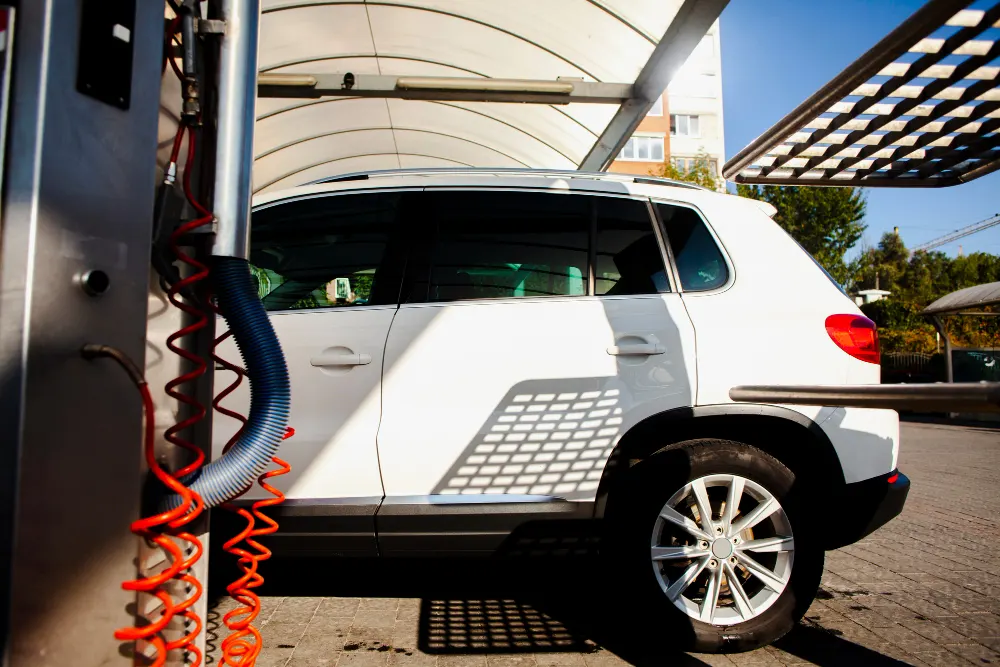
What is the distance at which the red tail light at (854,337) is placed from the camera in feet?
9.52

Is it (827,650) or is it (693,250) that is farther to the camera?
(693,250)

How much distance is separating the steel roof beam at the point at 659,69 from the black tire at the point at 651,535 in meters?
3.54

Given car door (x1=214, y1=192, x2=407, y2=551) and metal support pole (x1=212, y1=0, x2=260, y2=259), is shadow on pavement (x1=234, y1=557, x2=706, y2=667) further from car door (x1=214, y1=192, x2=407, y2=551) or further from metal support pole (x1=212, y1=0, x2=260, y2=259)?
metal support pole (x1=212, y1=0, x2=260, y2=259)

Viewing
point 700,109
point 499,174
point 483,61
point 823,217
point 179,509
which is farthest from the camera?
point 700,109

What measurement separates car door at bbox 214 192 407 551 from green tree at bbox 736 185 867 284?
32.5m

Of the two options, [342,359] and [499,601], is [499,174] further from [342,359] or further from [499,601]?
[499,601]

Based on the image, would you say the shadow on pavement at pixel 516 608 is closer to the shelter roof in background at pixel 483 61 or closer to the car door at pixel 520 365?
the car door at pixel 520 365

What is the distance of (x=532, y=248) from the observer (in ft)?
10.2

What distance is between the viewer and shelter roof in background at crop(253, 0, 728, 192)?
575cm

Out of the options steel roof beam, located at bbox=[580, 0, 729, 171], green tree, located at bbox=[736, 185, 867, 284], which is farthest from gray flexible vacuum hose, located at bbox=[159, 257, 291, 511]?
green tree, located at bbox=[736, 185, 867, 284]

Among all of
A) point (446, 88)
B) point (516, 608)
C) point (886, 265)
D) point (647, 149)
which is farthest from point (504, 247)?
point (886, 265)

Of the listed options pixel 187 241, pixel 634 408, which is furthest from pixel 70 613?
pixel 634 408

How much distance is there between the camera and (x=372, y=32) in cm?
633

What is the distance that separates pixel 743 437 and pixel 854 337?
0.64 meters
